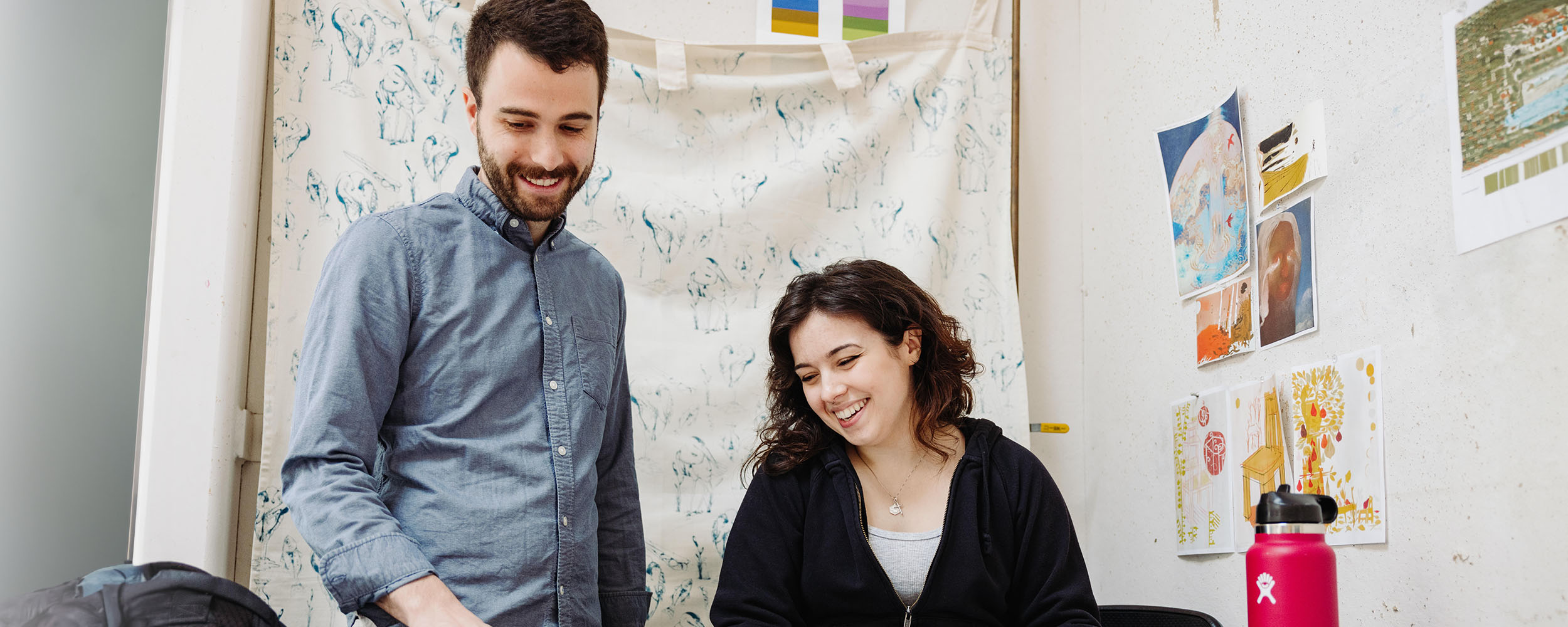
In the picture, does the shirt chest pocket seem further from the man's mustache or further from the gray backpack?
the gray backpack

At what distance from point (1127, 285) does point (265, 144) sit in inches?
68.1

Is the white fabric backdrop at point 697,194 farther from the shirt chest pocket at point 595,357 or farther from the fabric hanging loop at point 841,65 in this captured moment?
the shirt chest pocket at point 595,357

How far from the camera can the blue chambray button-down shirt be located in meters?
1.16

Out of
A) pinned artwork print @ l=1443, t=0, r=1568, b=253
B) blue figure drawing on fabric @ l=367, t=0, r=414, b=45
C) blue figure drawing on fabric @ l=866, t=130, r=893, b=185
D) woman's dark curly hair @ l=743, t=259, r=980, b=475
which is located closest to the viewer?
pinned artwork print @ l=1443, t=0, r=1568, b=253

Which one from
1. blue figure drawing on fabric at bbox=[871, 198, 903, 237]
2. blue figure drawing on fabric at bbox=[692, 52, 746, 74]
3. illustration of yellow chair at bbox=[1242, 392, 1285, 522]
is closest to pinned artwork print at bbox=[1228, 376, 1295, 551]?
illustration of yellow chair at bbox=[1242, 392, 1285, 522]

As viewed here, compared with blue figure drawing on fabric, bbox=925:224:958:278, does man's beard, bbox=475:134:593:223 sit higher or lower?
lower

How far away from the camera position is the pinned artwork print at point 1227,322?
1.69 meters

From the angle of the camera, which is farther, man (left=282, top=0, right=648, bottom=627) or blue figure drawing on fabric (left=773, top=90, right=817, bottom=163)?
blue figure drawing on fabric (left=773, top=90, right=817, bottom=163)

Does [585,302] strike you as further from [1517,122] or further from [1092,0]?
[1092,0]

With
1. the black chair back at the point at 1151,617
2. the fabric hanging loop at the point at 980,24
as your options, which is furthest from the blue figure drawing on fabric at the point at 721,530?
the fabric hanging loop at the point at 980,24

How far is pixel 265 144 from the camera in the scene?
79.1 inches

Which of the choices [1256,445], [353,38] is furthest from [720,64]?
[1256,445]

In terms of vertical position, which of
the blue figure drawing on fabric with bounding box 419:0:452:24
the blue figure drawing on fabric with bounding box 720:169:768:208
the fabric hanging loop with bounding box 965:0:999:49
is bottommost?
the blue figure drawing on fabric with bounding box 720:169:768:208

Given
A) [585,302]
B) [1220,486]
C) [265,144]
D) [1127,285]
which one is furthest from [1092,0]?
[265,144]
